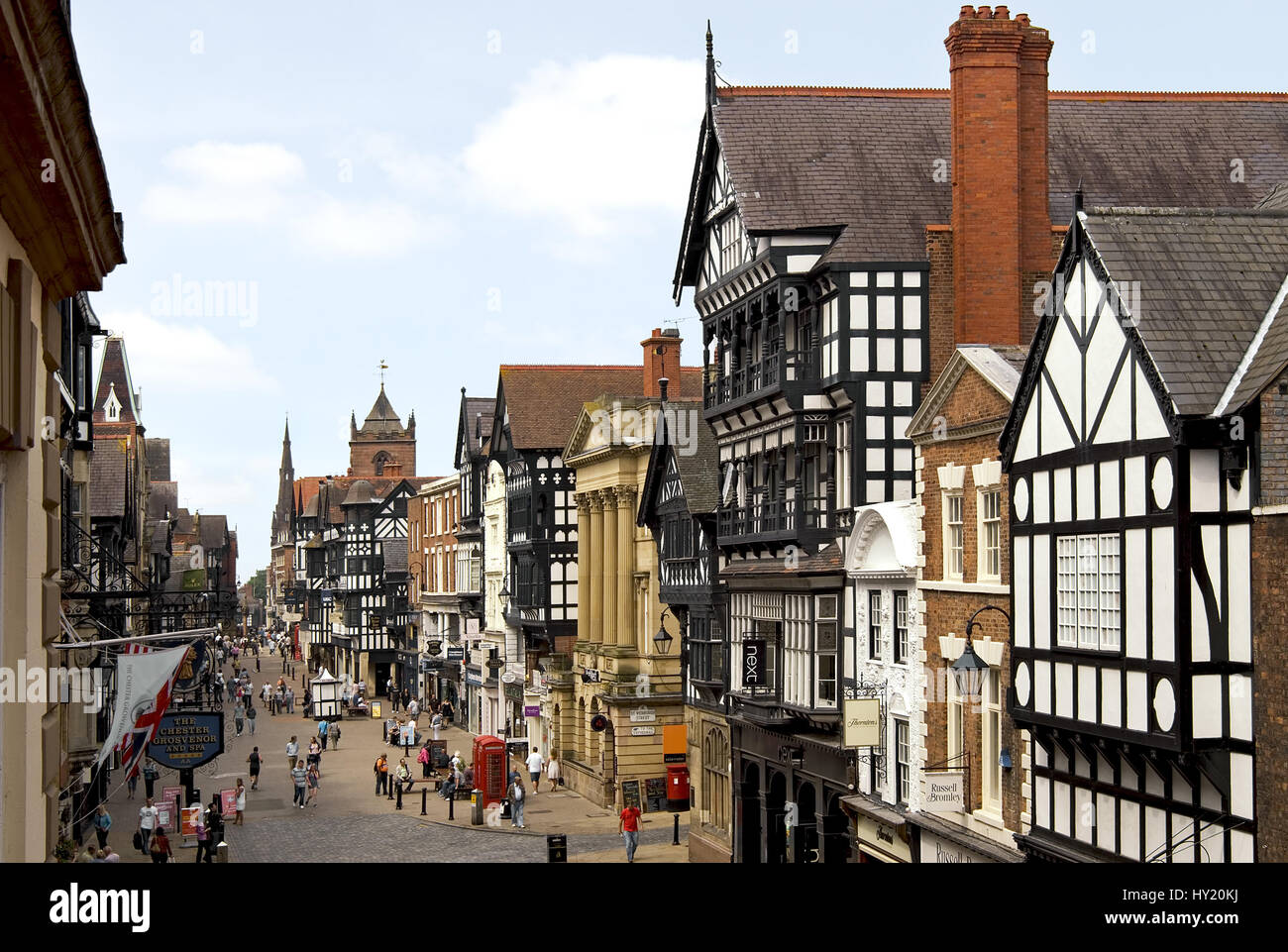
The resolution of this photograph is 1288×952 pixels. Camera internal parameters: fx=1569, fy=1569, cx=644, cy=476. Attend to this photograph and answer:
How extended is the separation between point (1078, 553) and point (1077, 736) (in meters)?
2.21

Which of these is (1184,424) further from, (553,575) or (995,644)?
(553,575)

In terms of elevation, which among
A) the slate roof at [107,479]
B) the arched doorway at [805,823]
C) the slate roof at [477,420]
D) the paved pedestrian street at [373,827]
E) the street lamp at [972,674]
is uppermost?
the slate roof at [477,420]

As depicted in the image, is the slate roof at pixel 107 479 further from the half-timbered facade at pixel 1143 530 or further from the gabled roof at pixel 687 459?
the half-timbered facade at pixel 1143 530

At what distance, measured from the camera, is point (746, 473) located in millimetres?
36031

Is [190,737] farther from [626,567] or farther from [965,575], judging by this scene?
[626,567]

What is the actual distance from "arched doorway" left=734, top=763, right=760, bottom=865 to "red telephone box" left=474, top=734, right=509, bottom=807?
1086 cm

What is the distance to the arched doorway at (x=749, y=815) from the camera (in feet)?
116

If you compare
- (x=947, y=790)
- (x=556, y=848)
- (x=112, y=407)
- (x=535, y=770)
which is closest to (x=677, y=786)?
(x=535, y=770)

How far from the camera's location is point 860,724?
26766mm

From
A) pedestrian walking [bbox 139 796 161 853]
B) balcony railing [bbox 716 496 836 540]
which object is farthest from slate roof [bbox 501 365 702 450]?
pedestrian walking [bbox 139 796 161 853]

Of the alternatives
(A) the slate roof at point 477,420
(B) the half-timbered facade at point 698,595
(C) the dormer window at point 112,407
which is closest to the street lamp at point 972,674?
(B) the half-timbered facade at point 698,595

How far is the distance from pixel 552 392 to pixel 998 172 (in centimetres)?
3416

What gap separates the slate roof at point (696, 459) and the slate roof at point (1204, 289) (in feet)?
69.7
